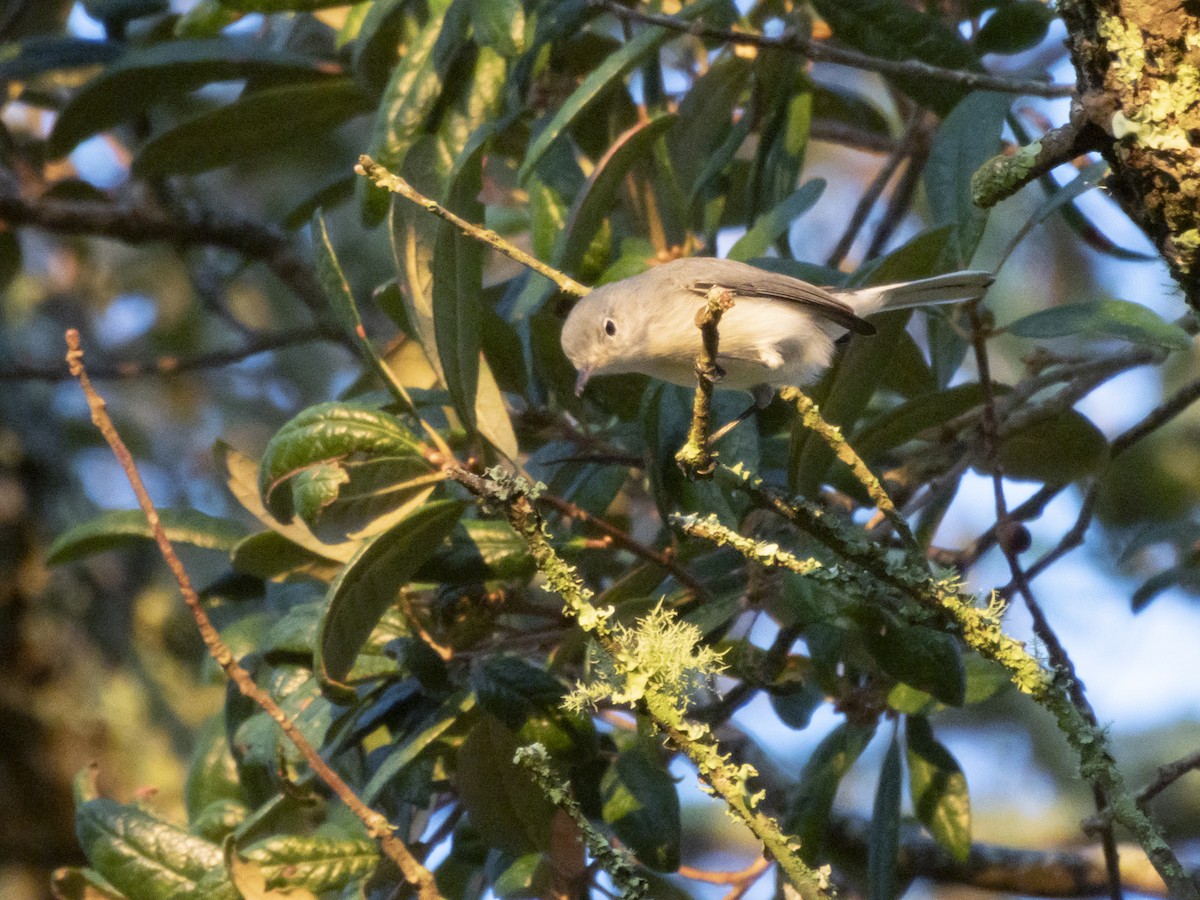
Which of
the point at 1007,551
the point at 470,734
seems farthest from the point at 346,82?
the point at 1007,551

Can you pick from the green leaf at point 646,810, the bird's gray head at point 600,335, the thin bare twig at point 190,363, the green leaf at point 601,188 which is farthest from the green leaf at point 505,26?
the thin bare twig at point 190,363

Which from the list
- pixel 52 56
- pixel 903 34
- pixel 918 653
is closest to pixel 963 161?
pixel 903 34

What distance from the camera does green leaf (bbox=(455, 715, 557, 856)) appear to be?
204cm

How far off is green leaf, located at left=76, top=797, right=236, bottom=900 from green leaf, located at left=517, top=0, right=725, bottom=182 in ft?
4.27

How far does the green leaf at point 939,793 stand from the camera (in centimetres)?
A: 228

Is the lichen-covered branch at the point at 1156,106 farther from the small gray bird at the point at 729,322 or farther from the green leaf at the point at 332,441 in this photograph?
the green leaf at the point at 332,441

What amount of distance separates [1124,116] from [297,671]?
1.64 m

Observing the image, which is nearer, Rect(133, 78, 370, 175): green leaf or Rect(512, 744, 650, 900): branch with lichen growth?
Rect(512, 744, 650, 900): branch with lichen growth

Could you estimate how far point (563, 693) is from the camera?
197 cm

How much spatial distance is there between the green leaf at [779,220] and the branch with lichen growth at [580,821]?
1160mm

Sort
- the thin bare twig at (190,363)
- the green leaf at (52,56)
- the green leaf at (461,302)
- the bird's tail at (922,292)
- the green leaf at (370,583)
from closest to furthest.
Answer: the green leaf at (370,583)
the green leaf at (461,302)
the bird's tail at (922,292)
the green leaf at (52,56)
the thin bare twig at (190,363)

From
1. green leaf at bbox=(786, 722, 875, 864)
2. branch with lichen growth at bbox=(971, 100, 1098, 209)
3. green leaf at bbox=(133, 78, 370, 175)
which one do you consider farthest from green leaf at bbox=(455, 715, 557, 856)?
green leaf at bbox=(133, 78, 370, 175)

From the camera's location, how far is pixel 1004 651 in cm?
140

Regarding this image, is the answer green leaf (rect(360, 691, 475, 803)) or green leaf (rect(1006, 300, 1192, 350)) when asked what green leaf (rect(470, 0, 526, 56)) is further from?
green leaf (rect(360, 691, 475, 803))
